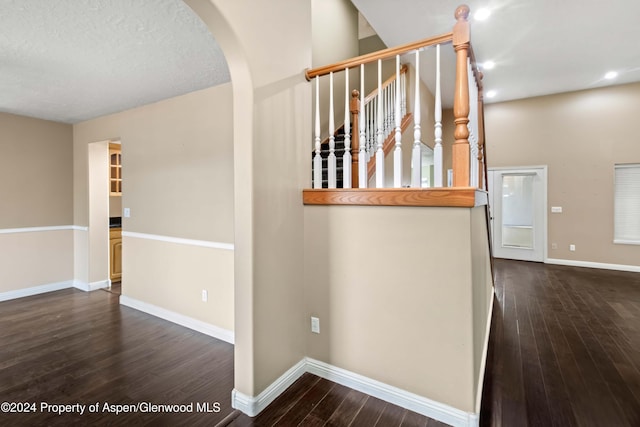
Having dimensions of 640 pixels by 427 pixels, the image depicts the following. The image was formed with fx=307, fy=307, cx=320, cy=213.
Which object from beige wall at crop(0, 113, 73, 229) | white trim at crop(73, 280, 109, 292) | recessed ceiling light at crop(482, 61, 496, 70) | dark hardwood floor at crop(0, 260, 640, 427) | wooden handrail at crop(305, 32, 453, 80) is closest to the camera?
wooden handrail at crop(305, 32, 453, 80)

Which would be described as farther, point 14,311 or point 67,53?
point 14,311

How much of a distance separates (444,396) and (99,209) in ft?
16.1

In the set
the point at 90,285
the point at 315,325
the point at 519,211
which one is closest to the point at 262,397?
→ the point at 315,325

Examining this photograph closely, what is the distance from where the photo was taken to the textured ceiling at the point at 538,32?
333 cm

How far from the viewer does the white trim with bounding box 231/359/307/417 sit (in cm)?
187

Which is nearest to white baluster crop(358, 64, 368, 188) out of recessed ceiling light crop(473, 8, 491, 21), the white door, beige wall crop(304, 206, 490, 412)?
beige wall crop(304, 206, 490, 412)

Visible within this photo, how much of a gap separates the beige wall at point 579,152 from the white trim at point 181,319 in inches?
245

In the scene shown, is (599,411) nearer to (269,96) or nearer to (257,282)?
(257,282)

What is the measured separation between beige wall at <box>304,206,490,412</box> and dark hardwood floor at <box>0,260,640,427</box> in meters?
0.24

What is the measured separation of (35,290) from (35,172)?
65.3 inches

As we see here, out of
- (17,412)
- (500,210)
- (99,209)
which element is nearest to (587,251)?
(500,210)

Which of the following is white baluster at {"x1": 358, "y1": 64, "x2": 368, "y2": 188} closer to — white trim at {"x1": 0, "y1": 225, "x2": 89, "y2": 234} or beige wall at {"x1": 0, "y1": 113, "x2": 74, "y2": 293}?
white trim at {"x1": 0, "y1": 225, "x2": 89, "y2": 234}

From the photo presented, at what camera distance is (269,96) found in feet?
6.31

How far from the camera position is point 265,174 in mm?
1910
